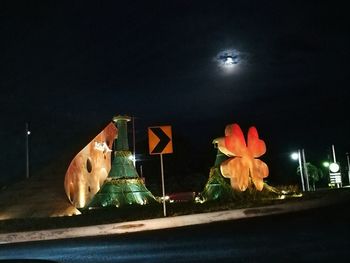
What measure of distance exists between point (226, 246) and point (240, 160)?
15529 mm

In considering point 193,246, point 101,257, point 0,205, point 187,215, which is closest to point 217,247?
point 193,246

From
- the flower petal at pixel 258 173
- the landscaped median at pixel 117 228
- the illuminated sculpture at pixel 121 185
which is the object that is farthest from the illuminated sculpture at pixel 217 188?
the landscaped median at pixel 117 228

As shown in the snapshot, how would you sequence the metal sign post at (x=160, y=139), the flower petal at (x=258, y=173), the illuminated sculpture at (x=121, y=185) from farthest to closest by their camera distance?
the illuminated sculpture at (x=121, y=185)
the flower petal at (x=258, y=173)
the metal sign post at (x=160, y=139)

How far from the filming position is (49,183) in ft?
85.9

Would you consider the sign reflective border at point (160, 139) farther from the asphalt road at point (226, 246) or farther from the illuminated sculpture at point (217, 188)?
the illuminated sculpture at point (217, 188)

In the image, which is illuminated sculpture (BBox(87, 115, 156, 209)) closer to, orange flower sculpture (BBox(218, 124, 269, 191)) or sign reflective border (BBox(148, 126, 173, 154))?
orange flower sculpture (BBox(218, 124, 269, 191))

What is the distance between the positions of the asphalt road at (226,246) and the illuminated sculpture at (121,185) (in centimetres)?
1361

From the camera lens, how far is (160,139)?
16.2m

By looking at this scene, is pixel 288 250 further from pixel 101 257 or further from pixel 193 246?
pixel 101 257

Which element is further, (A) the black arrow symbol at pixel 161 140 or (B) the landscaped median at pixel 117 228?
(A) the black arrow symbol at pixel 161 140

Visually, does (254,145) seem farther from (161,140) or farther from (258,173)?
(161,140)

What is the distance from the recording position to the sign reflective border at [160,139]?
16152mm

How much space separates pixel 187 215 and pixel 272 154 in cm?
5928

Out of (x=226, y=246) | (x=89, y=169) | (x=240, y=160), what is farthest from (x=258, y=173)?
(x=226, y=246)
